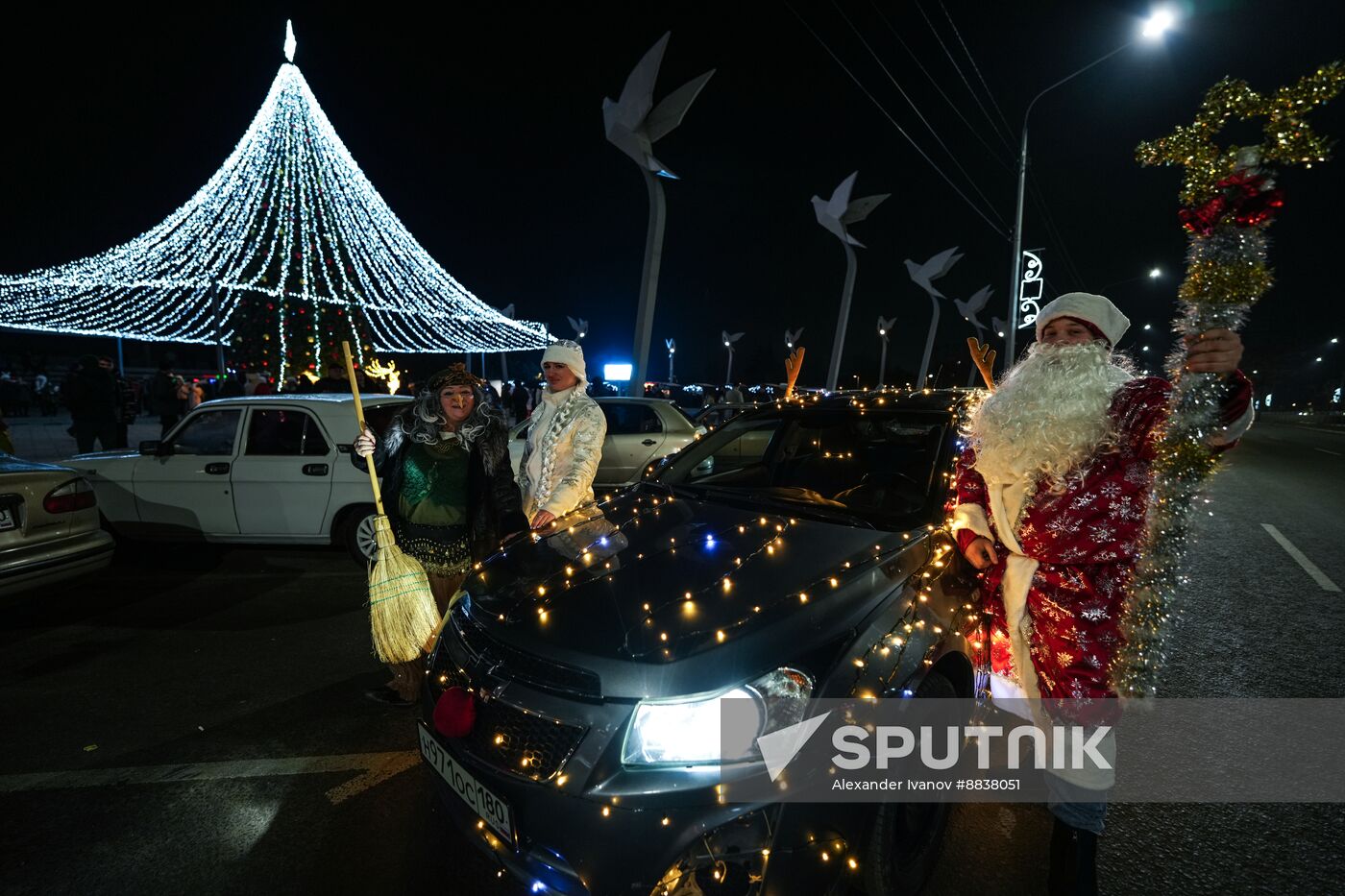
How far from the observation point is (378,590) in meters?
3.27

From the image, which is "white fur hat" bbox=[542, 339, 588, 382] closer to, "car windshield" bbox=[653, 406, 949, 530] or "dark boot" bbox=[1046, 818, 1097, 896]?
"car windshield" bbox=[653, 406, 949, 530]

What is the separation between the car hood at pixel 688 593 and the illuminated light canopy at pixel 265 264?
20.7 metres

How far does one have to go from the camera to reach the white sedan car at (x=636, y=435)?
29.3 ft

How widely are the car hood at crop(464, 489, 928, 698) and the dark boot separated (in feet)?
3.28

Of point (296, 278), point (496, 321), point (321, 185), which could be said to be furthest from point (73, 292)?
point (496, 321)

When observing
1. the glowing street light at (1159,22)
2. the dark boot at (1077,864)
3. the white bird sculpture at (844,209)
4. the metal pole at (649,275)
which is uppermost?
the white bird sculpture at (844,209)

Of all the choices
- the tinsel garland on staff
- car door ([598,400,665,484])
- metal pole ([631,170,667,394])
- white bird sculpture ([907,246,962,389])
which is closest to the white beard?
the tinsel garland on staff

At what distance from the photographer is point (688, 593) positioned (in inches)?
81.5

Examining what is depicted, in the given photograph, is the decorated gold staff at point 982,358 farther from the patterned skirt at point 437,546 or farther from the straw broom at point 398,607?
the straw broom at point 398,607

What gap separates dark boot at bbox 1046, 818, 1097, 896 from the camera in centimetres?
211

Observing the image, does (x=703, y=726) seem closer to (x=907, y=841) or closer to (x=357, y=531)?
(x=907, y=841)

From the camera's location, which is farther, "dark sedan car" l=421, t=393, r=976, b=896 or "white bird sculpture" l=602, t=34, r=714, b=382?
"white bird sculpture" l=602, t=34, r=714, b=382

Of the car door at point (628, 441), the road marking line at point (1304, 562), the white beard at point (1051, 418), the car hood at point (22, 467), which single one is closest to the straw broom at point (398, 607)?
the white beard at point (1051, 418)

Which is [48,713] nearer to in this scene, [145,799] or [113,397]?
[145,799]
